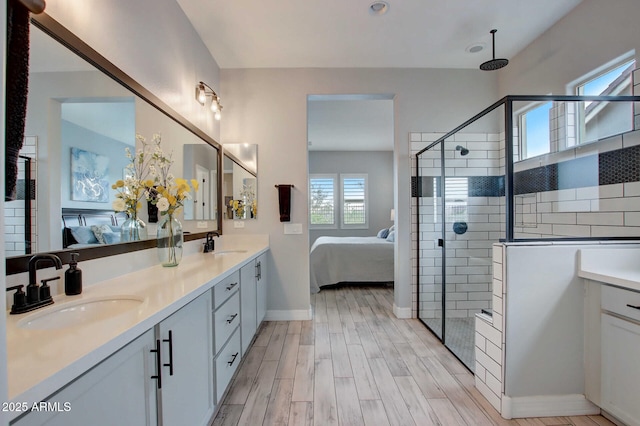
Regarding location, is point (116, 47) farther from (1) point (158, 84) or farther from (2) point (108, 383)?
(2) point (108, 383)

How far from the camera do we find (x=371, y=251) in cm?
473

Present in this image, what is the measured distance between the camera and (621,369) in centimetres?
148

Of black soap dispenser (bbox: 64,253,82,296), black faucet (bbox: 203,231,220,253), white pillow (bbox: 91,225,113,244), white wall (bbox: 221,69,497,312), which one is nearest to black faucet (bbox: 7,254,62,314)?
black soap dispenser (bbox: 64,253,82,296)

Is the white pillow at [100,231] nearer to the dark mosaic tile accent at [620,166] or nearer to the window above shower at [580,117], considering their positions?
the window above shower at [580,117]

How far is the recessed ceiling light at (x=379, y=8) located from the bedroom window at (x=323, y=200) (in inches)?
205

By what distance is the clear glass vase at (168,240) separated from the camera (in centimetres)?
179

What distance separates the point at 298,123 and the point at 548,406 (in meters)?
3.10

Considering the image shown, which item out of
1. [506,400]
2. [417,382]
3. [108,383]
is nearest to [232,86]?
[108,383]

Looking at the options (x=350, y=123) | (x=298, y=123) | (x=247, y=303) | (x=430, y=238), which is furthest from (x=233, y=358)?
(x=350, y=123)

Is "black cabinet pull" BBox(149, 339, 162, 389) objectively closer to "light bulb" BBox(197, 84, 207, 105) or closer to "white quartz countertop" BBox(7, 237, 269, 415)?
"white quartz countertop" BBox(7, 237, 269, 415)

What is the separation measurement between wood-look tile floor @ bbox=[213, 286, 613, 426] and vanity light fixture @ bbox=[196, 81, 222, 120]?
2294mm

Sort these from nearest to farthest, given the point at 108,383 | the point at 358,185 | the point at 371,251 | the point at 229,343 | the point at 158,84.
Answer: the point at 108,383 < the point at 229,343 < the point at 158,84 < the point at 371,251 < the point at 358,185

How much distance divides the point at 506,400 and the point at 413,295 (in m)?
1.58

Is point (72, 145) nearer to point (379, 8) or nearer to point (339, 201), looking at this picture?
point (379, 8)
